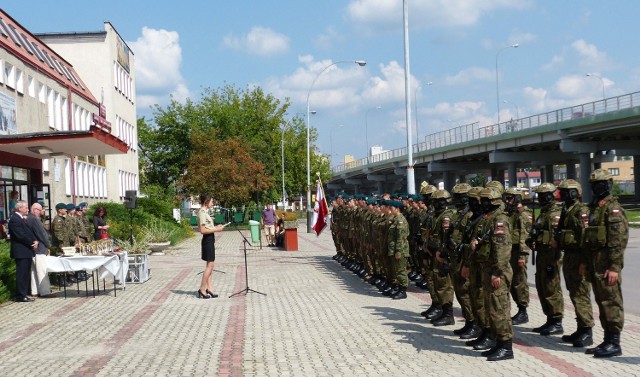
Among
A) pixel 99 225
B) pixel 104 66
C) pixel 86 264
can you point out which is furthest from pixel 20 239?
pixel 104 66

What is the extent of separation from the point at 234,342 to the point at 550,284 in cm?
394

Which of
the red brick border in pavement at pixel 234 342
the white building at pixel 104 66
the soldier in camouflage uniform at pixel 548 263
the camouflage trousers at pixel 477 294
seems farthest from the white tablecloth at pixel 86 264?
the white building at pixel 104 66

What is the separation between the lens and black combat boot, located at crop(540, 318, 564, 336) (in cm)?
951

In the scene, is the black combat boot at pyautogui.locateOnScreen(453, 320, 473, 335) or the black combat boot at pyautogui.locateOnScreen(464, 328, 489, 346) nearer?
the black combat boot at pyautogui.locateOnScreen(464, 328, 489, 346)

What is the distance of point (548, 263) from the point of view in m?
9.69

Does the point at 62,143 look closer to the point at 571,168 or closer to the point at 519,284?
the point at 519,284

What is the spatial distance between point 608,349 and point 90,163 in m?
33.2

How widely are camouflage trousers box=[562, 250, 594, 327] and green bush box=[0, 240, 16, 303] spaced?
966 centimetres

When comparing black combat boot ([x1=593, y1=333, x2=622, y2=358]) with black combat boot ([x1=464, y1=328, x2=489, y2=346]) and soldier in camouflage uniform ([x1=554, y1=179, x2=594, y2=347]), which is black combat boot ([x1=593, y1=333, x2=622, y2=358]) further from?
black combat boot ([x1=464, y1=328, x2=489, y2=346])

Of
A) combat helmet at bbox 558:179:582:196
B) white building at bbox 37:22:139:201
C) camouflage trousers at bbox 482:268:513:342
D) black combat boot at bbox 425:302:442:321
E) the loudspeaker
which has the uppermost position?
white building at bbox 37:22:139:201

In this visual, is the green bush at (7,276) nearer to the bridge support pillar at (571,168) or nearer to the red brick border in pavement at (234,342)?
the red brick border in pavement at (234,342)

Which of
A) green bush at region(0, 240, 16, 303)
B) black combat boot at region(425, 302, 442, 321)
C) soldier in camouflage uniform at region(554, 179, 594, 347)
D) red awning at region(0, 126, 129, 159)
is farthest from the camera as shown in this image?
red awning at region(0, 126, 129, 159)

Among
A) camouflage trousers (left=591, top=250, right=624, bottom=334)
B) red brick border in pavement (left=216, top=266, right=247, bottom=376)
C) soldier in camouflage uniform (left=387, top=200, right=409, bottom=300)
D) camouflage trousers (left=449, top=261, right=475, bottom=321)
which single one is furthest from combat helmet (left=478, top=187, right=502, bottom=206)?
soldier in camouflage uniform (left=387, top=200, right=409, bottom=300)

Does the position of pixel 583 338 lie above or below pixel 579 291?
below
